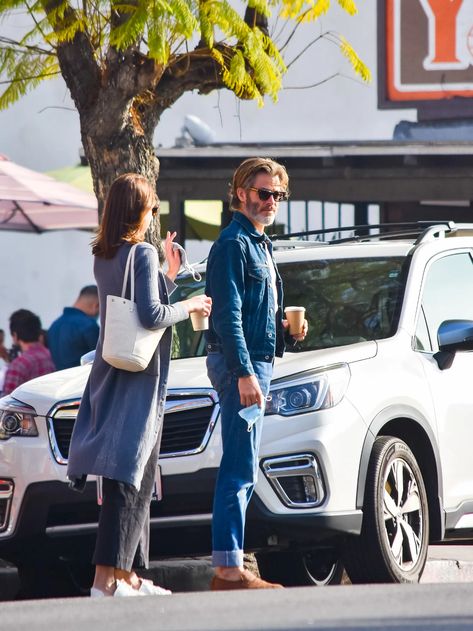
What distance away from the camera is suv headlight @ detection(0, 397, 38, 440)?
6934 millimetres

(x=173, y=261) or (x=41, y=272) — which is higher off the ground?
(x=41, y=272)

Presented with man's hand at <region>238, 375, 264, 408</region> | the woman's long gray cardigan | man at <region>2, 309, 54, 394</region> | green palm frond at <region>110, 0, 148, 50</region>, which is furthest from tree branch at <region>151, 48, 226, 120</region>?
man's hand at <region>238, 375, 264, 408</region>

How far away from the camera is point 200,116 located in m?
16.7

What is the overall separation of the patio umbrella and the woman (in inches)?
235

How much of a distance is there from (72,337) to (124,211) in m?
4.38

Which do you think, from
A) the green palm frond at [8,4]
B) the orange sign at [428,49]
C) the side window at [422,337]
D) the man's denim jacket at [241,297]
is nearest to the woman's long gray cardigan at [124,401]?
the man's denim jacket at [241,297]

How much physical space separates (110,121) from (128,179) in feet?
9.51

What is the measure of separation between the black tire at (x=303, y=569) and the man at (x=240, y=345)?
1213 millimetres

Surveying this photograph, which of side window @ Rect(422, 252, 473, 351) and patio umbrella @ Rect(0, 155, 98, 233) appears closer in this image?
side window @ Rect(422, 252, 473, 351)

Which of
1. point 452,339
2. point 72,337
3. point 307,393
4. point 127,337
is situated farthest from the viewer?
point 72,337

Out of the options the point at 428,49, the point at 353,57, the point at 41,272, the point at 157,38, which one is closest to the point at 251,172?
the point at 157,38

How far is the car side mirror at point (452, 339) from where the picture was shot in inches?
281

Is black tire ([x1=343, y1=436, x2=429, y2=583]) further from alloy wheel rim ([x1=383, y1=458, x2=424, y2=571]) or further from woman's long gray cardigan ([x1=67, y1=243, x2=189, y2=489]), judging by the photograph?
woman's long gray cardigan ([x1=67, y1=243, x2=189, y2=489])

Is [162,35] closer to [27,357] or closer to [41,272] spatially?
[27,357]
